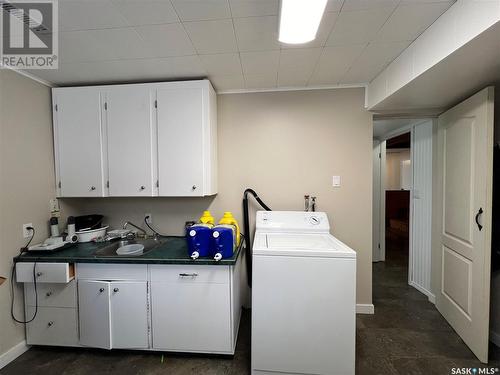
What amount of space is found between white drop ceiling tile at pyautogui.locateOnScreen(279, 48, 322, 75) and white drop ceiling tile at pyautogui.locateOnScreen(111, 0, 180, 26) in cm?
78

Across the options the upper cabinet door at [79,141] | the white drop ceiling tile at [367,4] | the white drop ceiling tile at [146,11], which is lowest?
the upper cabinet door at [79,141]

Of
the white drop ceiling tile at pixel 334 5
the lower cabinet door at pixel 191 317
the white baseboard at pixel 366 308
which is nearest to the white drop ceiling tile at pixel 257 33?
the white drop ceiling tile at pixel 334 5

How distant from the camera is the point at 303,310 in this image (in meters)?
1.36

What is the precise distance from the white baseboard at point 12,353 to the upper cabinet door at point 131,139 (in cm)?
141

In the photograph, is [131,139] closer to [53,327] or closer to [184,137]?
[184,137]

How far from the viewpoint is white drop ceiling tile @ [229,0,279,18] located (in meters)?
1.09

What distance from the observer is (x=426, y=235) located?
2.43 m

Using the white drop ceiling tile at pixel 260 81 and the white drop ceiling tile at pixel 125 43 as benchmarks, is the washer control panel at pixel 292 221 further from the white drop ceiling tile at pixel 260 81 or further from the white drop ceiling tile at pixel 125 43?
the white drop ceiling tile at pixel 125 43

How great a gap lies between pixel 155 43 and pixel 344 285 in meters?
2.08

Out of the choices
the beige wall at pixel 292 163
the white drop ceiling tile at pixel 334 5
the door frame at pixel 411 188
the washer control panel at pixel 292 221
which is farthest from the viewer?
the door frame at pixel 411 188

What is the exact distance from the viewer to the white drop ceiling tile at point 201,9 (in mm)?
1100

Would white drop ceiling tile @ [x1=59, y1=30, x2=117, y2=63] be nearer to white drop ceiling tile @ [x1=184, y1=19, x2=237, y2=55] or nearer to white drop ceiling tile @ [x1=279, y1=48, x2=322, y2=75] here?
white drop ceiling tile @ [x1=184, y1=19, x2=237, y2=55]

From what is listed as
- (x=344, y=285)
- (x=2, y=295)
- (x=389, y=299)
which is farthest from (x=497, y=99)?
(x=2, y=295)

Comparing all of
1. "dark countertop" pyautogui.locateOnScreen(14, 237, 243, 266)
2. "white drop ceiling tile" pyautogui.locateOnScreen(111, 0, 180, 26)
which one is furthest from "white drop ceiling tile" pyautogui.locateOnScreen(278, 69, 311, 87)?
"dark countertop" pyautogui.locateOnScreen(14, 237, 243, 266)
